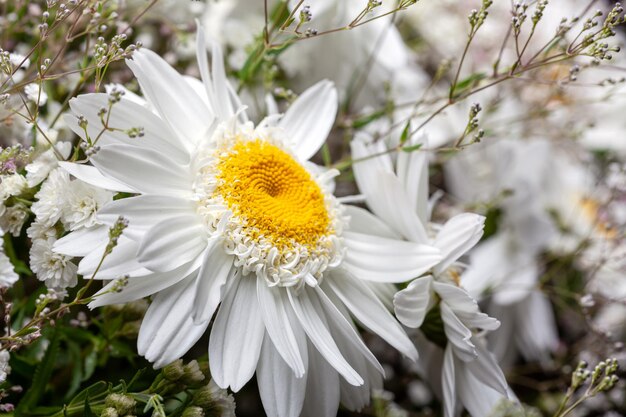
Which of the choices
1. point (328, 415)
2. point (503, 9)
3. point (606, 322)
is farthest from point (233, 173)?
point (503, 9)

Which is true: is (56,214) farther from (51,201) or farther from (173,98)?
(173,98)

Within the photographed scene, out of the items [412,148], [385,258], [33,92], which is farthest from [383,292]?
[33,92]

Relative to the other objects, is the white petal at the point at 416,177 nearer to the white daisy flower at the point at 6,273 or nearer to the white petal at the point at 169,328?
the white petal at the point at 169,328

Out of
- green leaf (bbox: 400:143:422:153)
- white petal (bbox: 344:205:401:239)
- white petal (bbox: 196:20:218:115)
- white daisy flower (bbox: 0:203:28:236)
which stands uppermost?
white petal (bbox: 196:20:218:115)

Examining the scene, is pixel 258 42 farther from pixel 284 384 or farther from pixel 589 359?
pixel 589 359

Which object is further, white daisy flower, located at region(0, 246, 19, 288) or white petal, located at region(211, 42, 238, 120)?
white petal, located at region(211, 42, 238, 120)

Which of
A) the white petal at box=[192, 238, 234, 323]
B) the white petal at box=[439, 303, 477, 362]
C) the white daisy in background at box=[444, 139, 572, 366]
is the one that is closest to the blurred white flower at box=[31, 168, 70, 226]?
the white petal at box=[192, 238, 234, 323]

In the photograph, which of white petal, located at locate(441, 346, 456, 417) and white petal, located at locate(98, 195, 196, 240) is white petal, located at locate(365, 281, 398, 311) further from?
white petal, located at locate(98, 195, 196, 240)

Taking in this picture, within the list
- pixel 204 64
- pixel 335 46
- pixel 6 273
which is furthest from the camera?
pixel 335 46
